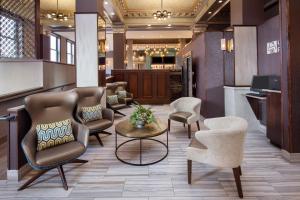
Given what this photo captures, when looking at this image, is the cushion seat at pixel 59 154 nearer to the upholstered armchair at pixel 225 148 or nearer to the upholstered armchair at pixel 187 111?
the upholstered armchair at pixel 225 148

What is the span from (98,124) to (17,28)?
452cm

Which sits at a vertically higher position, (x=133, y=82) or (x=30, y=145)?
(x=133, y=82)

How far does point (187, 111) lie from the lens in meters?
5.26

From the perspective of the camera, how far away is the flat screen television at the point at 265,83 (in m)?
4.95

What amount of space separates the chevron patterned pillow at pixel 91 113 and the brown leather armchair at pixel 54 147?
1024mm

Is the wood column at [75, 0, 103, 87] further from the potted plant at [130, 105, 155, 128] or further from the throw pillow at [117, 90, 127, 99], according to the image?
the throw pillow at [117, 90, 127, 99]

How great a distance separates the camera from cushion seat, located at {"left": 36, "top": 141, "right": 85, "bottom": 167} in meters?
2.61

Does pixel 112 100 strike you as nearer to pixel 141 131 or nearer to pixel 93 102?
pixel 93 102

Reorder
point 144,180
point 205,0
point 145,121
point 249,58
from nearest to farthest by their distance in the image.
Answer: point 144,180
point 145,121
point 249,58
point 205,0

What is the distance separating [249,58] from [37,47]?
215 inches

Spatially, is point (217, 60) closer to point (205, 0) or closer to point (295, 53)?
point (295, 53)

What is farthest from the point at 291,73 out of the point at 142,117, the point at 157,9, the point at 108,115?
the point at 157,9

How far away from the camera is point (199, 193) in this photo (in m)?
2.62

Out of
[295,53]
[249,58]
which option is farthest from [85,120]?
[249,58]
